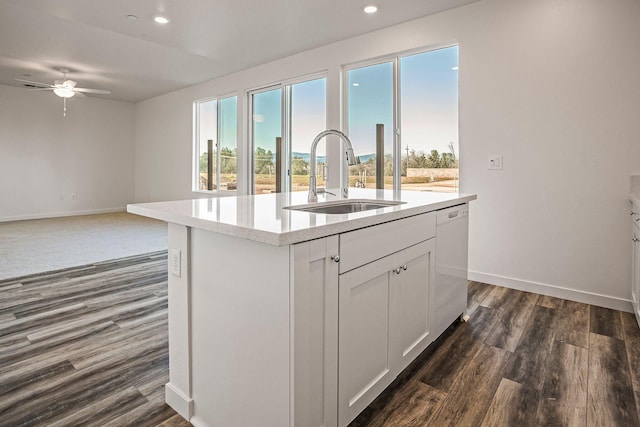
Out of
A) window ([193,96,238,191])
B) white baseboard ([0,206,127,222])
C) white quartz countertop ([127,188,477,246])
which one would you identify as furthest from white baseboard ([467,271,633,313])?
white baseboard ([0,206,127,222])

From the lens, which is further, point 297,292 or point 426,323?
point 426,323

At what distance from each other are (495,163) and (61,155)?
27.1 feet

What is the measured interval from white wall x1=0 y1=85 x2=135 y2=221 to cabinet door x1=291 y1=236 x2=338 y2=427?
331 inches

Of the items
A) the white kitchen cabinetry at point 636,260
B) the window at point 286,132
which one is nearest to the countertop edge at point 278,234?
the white kitchen cabinetry at point 636,260

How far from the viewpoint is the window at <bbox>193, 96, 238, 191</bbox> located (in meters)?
6.23

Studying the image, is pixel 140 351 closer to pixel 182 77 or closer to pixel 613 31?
pixel 613 31

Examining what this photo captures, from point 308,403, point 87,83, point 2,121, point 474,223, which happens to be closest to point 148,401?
point 308,403

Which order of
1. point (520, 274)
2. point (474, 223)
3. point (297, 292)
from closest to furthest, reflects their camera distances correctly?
point (297, 292)
point (520, 274)
point (474, 223)

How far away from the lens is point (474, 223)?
11.3 ft

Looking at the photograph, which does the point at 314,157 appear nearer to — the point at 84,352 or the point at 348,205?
the point at 348,205

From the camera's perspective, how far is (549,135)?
3.00 meters

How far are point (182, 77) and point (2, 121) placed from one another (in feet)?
12.3

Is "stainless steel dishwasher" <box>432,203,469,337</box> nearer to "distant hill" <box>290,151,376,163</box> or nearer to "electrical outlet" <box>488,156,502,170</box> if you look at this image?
"electrical outlet" <box>488,156,502,170</box>

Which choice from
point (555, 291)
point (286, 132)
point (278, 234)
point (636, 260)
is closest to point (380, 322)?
point (278, 234)
